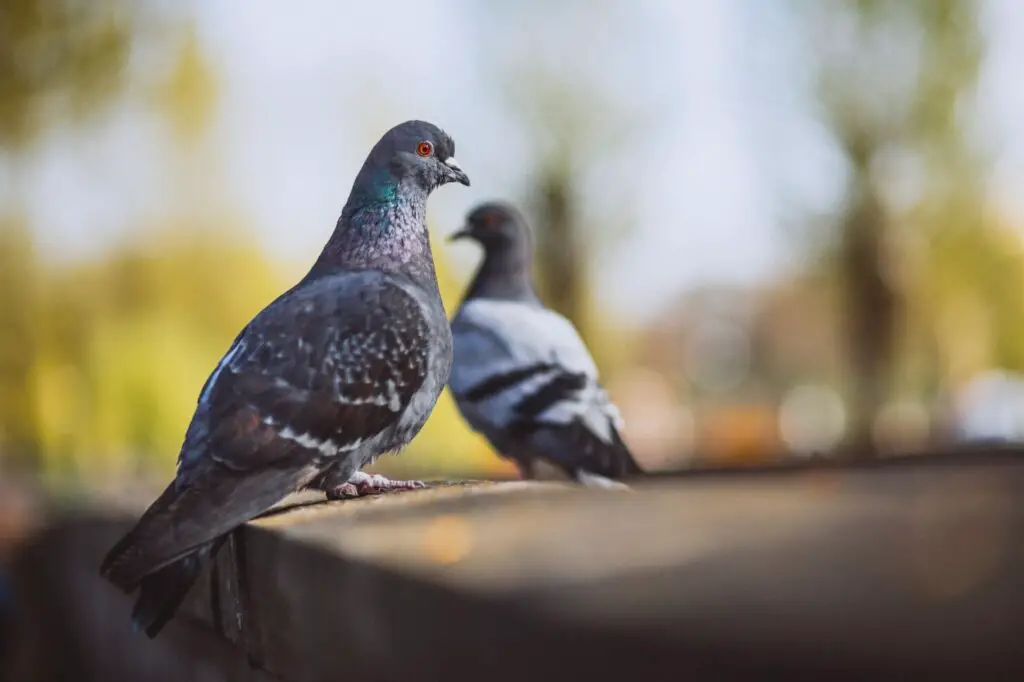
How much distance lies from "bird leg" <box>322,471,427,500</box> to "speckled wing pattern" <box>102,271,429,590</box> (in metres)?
0.16

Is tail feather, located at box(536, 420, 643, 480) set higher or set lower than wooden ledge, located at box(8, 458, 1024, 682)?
lower

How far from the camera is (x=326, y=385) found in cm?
246

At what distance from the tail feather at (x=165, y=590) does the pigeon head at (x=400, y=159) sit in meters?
1.09

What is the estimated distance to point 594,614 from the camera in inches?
48.8

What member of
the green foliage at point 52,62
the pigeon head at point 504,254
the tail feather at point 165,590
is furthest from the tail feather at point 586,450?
the green foliage at point 52,62

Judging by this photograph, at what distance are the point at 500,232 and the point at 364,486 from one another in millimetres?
2231

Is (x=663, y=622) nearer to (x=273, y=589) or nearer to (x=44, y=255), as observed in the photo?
(x=273, y=589)

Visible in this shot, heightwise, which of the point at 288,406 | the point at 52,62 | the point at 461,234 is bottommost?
the point at 288,406

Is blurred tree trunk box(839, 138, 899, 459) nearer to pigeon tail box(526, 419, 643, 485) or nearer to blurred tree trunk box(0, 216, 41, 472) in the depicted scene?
pigeon tail box(526, 419, 643, 485)

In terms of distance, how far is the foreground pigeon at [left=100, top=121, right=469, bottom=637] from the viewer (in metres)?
2.13

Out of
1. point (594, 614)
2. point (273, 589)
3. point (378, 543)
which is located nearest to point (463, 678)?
point (594, 614)

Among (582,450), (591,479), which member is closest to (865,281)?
(582,450)

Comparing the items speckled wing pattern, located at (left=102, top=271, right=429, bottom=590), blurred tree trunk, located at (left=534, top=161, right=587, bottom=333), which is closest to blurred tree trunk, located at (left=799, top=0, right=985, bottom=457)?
blurred tree trunk, located at (left=534, top=161, right=587, bottom=333)

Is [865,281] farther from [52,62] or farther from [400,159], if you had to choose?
[400,159]
